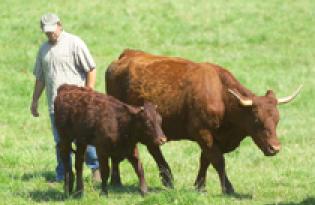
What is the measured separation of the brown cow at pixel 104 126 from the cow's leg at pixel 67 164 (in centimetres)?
4

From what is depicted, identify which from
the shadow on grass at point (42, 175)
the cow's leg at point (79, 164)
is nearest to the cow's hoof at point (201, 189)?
the cow's leg at point (79, 164)

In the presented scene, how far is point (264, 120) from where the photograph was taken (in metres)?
10.7

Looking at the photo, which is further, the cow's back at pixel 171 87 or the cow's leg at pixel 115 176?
the cow's leg at pixel 115 176

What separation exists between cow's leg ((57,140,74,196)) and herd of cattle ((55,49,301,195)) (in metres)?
0.01

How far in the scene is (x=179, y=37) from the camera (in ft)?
80.2

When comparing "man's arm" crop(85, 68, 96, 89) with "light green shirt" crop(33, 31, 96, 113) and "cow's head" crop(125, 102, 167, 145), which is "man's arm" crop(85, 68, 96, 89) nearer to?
"light green shirt" crop(33, 31, 96, 113)

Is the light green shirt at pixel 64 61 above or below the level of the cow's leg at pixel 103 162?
above

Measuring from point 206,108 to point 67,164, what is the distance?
193cm

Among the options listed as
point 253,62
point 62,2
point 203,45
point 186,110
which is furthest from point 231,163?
point 62,2

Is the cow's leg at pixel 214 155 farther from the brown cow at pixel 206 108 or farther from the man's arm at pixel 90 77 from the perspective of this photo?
the man's arm at pixel 90 77

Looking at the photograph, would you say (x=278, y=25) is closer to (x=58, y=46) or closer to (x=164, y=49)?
(x=164, y=49)

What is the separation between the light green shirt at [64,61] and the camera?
11188 mm

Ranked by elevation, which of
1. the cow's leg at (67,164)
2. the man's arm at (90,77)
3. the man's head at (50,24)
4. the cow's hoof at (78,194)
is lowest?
the cow's hoof at (78,194)

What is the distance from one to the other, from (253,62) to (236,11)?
4.87 metres
